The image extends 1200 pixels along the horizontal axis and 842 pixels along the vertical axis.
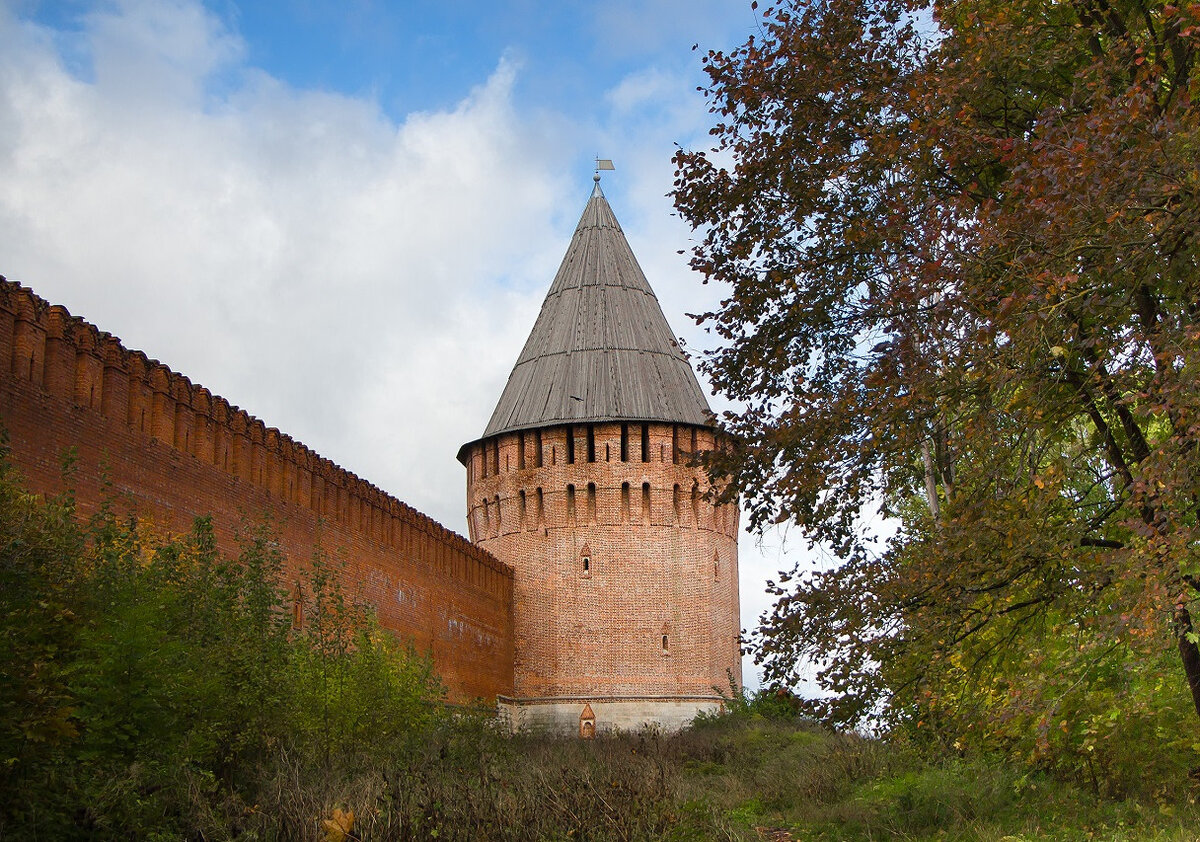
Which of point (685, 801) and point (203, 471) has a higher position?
point (203, 471)

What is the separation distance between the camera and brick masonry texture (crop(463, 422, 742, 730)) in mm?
27250

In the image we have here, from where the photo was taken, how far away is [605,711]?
88.0ft

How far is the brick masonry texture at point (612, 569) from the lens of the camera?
27.2 meters

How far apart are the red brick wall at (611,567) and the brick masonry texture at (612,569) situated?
2 centimetres

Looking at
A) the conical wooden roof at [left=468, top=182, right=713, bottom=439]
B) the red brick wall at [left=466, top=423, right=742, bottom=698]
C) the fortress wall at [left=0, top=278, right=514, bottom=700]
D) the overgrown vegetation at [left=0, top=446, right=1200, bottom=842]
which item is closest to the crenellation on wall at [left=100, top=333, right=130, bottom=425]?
the fortress wall at [left=0, top=278, right=514, bottom=700]

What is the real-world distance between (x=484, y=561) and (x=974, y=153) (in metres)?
19.0

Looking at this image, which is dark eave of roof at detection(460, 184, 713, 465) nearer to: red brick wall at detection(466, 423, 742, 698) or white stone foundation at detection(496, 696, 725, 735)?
red brick wall at detection(466, 423, 742, 698)

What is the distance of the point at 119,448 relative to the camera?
13.7 m

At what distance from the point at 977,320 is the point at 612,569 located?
68.4 ft

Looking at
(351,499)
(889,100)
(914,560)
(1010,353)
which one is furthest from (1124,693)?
(351,499)

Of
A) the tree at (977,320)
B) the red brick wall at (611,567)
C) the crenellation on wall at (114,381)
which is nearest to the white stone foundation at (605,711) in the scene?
the red brick wall at (611,567)

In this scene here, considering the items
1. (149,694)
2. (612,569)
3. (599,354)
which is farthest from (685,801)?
(599,354)

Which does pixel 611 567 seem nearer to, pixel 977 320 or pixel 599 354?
pixel 599 354

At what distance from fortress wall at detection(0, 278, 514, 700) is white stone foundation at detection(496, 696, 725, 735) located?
2605 mm
